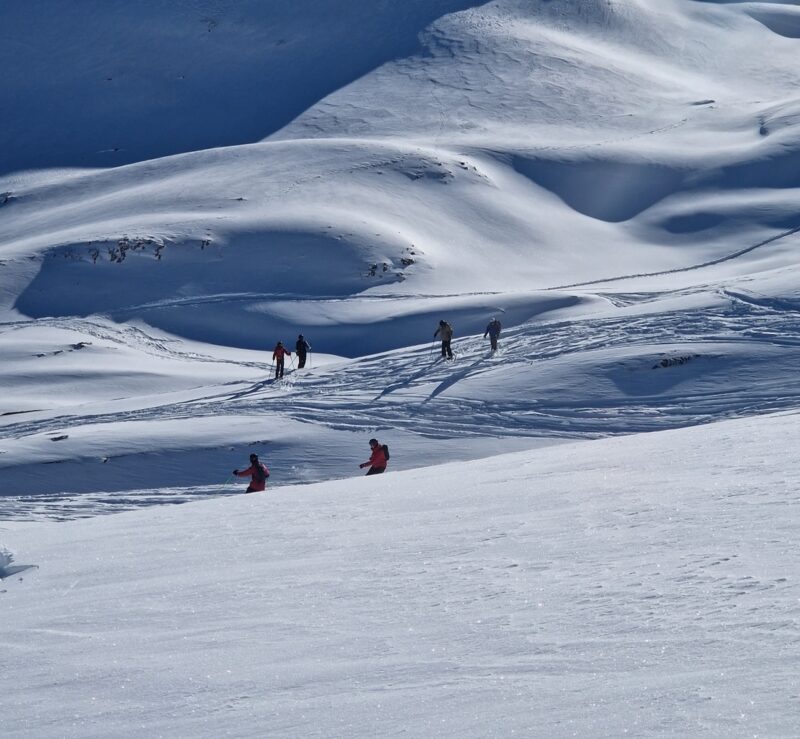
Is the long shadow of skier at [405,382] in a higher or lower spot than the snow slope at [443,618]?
lower

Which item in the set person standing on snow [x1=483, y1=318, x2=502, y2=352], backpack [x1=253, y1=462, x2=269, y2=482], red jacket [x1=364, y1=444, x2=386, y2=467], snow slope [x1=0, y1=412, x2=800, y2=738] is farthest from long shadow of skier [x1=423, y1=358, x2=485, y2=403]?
snow slope [x1=0, y1=412, x2=800, y2=738]

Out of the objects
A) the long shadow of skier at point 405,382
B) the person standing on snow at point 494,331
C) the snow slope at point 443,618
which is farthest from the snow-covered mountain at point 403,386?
the person standing on snow at point 494,331

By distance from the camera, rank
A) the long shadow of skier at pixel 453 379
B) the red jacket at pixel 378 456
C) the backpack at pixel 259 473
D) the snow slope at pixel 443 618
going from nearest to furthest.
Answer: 1. the snow slope at pixel 443 618
2. the backpack at pixel 259 473
3. the red jacket at pixel 378 456
4. the long shadow of skier at pixel 453 379

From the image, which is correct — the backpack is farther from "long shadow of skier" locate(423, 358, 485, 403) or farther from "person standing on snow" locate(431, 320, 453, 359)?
"person standing on snow" locate(431, 320, 453, 359)

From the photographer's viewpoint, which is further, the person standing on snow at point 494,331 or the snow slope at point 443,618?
the person standing on snow at point 494,331

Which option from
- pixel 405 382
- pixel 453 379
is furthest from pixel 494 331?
pixel 405 382

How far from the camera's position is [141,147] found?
2788 inches

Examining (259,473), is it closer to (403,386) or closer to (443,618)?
(403,386)

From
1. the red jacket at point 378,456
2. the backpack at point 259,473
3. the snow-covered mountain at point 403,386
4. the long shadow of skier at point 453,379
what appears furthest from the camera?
the long shadow of skier at point 453,379

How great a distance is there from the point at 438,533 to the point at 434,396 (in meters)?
14.1

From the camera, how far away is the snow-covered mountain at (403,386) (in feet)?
19.9

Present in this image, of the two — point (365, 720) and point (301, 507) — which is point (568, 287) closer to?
point (301, 507)

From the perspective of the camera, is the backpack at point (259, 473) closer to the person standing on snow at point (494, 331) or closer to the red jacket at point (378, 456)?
the red jacket at point (378, 456)

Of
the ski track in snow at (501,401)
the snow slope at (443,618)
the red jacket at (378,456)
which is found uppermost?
the snow slope at (443,618)
